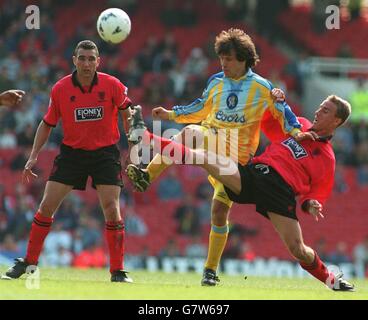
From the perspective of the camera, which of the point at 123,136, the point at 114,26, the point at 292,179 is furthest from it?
the point at 123,136

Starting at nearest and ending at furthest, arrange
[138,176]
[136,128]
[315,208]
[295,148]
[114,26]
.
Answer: [136,128] → [138,176] → [315,208] → [295,148] → [114,26]

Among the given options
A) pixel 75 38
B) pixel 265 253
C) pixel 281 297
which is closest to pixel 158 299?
pixel 281 297

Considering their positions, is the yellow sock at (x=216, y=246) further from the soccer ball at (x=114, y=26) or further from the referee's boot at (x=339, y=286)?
the soccer ball at (x=114, y=26)

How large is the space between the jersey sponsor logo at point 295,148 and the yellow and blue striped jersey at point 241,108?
0.19m

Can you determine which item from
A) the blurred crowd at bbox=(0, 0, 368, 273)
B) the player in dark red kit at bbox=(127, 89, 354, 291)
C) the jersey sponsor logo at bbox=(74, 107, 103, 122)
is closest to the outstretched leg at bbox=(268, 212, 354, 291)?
the player in dark red kit at bbox=(127, 89, 354, 291)

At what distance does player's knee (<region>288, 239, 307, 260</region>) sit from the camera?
1093 centimetres

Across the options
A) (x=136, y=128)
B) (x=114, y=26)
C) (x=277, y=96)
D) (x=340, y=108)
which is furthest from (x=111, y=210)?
(x=340, y=108)

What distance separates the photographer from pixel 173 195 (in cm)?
2356

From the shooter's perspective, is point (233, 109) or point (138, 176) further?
point (233, 109)

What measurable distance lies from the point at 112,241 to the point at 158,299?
2.33 meters

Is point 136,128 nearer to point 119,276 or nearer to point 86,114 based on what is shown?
point 86,114

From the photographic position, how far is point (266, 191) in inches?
432

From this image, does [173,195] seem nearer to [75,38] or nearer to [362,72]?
[75,38]

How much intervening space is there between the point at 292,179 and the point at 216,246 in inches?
53.3
